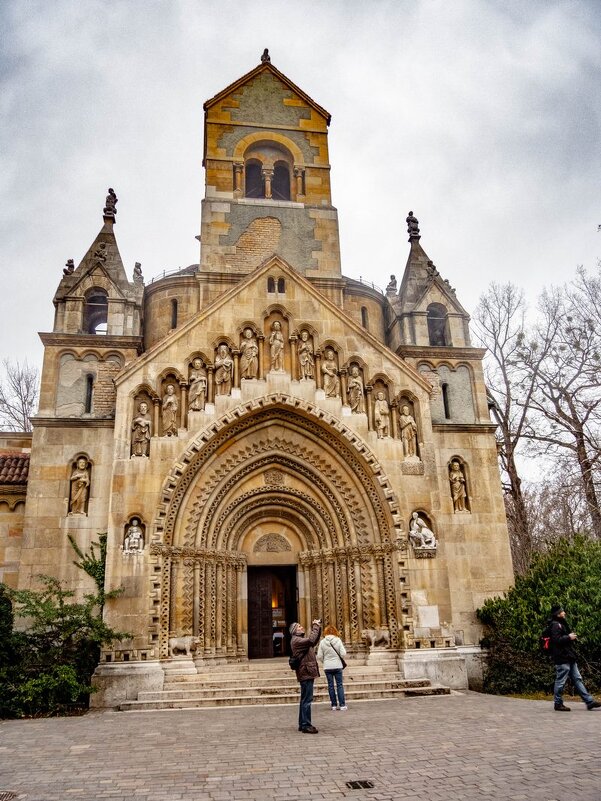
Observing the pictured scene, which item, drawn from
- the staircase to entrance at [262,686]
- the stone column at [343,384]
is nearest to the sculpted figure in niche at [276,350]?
the stone column at [343,384]

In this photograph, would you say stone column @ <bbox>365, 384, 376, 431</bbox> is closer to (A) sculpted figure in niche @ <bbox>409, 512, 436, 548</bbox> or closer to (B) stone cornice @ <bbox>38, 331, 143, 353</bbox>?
(A) sculpted figure in niche @ <bbox>409, 512, 436, 548</bbox>

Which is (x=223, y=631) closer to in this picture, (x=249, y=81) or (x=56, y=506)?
(x=56, y=506)

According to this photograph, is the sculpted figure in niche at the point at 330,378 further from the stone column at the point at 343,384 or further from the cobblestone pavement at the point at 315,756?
the cobblestone pavement at the point at 315,756

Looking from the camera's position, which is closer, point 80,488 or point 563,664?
point 563,664

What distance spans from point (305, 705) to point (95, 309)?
586 inches

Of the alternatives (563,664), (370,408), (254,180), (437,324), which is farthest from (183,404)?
(254,180)

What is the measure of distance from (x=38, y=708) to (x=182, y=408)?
25.9 feet

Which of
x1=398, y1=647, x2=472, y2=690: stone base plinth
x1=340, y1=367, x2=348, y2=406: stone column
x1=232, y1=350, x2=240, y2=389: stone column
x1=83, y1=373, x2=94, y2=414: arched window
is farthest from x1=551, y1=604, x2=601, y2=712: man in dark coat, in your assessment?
x1=83, y1=373, x2=94, y2=414: arched window

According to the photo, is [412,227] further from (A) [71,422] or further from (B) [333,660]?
(B) [333,660]

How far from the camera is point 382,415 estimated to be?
18.6 meters

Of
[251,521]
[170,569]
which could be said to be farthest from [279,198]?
[170,569]

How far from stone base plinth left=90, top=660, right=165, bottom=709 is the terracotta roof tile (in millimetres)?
6210

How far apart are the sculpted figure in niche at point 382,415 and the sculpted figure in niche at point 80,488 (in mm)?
8239

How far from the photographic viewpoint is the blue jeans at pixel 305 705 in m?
10.5
